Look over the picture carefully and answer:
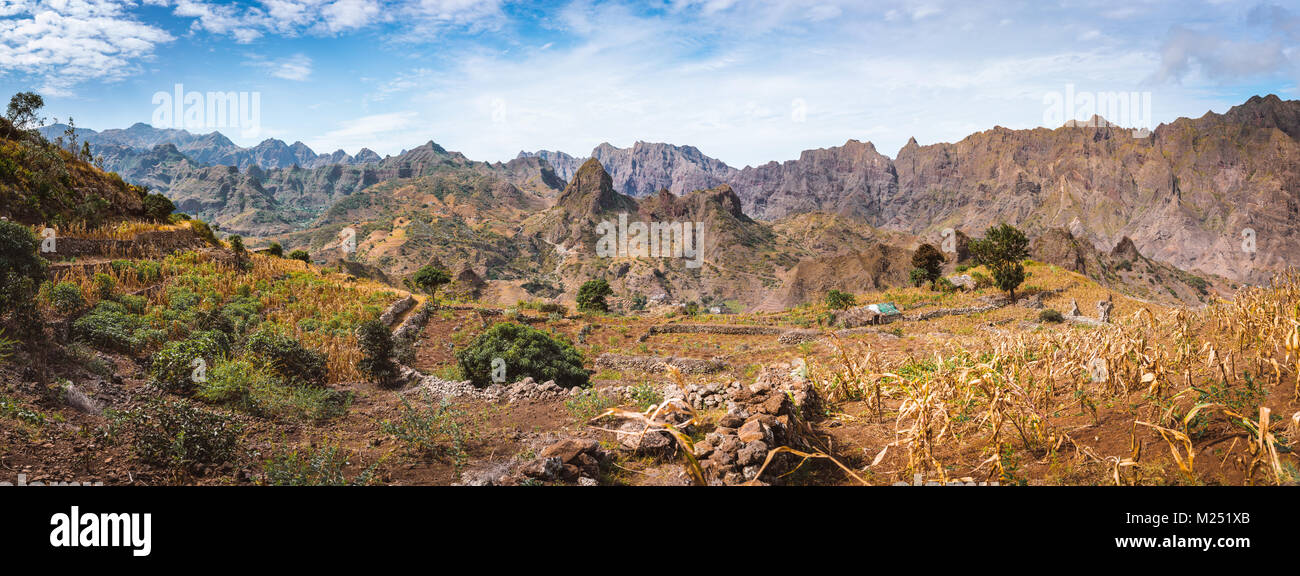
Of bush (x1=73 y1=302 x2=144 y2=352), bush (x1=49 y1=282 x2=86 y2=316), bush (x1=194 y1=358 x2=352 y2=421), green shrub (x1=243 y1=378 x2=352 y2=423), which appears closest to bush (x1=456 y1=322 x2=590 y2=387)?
green shrub (x1=243 y1=378 x2=352 y2=423)

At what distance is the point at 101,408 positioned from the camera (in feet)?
23.7

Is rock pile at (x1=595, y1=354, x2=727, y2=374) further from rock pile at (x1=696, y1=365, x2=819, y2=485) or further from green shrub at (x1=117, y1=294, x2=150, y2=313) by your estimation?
green shrub at (x1=117, y1=294, x2=150, y2=313)

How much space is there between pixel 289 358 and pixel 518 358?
455 centimetres

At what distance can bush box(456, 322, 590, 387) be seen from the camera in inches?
487

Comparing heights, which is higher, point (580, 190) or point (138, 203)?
point (580, 190)

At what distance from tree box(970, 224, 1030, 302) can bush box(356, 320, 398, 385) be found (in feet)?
101

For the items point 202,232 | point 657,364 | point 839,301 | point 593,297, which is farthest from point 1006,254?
point 202,232

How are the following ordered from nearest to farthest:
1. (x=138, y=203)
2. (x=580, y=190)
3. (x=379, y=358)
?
1. (x=379, y=358)
2. (x=138, y=203)
3. (x=580, y=190)

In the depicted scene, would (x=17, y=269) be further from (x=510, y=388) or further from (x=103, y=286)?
(x=510, y=388)
